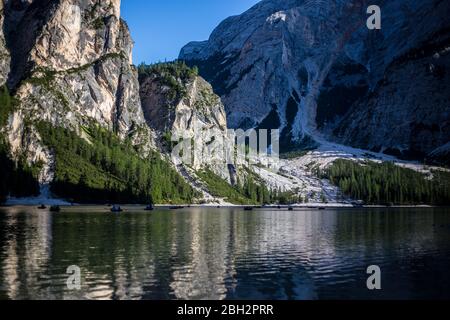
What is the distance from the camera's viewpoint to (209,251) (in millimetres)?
70188

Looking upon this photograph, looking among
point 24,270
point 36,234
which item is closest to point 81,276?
point 24,270

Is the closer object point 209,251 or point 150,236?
point 209,251

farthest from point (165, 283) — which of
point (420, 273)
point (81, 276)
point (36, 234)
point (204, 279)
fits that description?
point (36, 234)

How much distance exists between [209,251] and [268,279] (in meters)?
21.6

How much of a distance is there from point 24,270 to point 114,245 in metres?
22.7

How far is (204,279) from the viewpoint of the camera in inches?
1944

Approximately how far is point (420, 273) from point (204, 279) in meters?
24.7

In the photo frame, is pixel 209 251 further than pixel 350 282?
Yes

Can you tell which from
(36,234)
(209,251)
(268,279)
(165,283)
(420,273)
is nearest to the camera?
(165,283)

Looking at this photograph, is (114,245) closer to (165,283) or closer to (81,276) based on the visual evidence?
(81,276)
